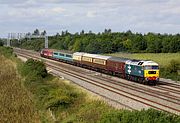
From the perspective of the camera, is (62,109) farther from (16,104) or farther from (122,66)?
(122,66)

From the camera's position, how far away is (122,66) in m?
53.4

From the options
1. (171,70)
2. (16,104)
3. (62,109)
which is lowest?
(16,104)

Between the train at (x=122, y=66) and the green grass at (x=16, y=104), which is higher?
the train at (x=122, y=66)

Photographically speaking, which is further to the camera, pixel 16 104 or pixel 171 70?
pixel 171 70

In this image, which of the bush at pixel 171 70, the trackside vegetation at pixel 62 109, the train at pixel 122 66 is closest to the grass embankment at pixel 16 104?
the trackside vegetation at pixel 62 109

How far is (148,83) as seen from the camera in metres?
46.9

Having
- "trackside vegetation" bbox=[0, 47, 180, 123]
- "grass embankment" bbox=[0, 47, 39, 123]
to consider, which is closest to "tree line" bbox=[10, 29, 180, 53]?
"grass embankment" bbox=[0, 47, 39, 123]

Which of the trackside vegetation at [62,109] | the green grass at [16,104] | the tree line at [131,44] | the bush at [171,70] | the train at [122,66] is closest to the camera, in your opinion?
the trackside vegetation at [62,109]

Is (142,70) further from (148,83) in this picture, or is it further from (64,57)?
(64,57)

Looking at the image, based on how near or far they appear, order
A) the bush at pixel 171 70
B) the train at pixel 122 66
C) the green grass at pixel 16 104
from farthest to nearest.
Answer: the bush at pixel 171 70
the train at pixel 122 66
the green grass at pixel 16 104

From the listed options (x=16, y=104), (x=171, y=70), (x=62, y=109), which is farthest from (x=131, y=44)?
(x=62, y=109)

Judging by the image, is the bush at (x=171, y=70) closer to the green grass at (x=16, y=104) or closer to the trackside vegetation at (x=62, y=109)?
the trackside vegetation at (x=62, y=109)

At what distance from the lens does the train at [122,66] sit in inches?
1834

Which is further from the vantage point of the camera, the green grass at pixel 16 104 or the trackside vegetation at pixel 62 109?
the green grass at pixel 16 104
